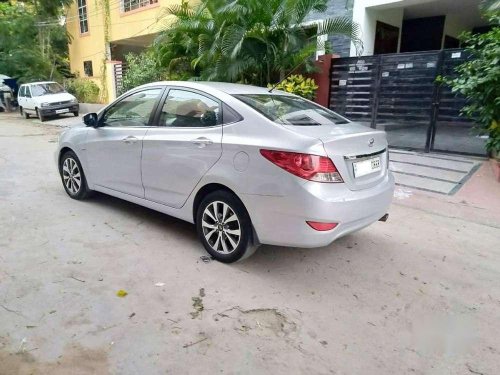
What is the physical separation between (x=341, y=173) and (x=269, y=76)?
6.42m

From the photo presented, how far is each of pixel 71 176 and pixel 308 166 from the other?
3.56m

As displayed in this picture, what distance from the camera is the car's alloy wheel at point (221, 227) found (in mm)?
3328

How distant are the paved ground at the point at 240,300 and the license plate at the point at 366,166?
882mm

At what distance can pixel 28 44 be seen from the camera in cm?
2212

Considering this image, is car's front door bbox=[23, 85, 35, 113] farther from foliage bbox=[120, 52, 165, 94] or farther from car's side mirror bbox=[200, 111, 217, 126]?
car's side mirror bbox=[200, 111, 217, 126]

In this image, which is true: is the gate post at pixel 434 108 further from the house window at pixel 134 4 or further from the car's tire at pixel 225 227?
the house window at pixel 134 4

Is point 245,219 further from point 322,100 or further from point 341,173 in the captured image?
point 322,100

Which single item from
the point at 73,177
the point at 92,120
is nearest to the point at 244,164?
the point at 92,120

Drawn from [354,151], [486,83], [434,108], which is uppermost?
[486,83]

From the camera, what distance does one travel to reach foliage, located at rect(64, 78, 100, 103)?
19.8 meters

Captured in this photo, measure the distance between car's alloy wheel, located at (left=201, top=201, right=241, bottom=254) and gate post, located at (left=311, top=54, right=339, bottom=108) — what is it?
6470 millimetres

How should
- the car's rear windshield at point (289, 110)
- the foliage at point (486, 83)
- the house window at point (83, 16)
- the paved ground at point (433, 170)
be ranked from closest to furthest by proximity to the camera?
the car's rear windshield at point (289, 110) < the foliage at point (486, 83) < the paved ground at point (433, 170) < the house window at point (83, 16)

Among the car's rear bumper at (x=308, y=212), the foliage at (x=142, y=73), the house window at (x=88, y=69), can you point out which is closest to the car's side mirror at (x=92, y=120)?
the car's rear bumper at (x=308, y=212)

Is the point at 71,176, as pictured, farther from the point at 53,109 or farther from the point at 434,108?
the point at 53,109
